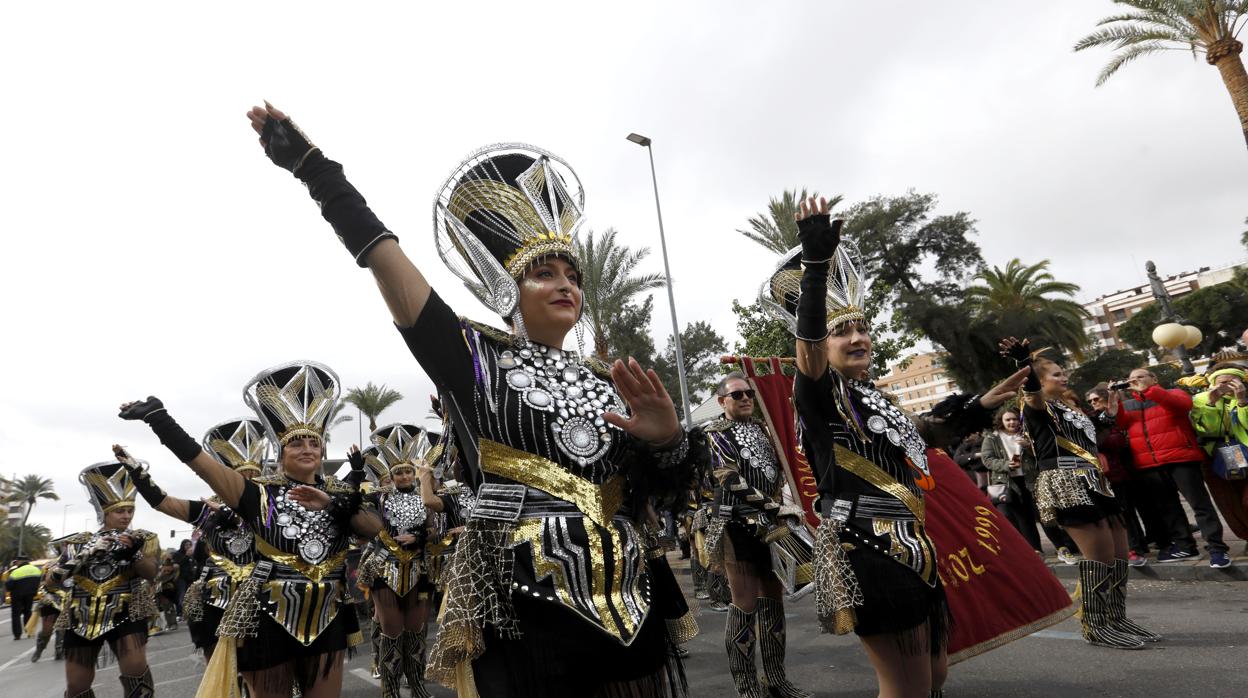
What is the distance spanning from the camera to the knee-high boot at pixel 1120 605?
5.14 m

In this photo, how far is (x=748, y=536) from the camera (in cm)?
532

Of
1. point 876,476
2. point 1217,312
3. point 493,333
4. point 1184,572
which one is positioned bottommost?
point 1184,572

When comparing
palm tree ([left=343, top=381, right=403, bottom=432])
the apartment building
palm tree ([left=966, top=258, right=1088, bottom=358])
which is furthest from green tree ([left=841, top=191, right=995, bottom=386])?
the apartment building

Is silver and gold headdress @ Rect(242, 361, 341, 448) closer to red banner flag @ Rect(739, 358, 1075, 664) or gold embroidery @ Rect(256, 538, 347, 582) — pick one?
gold embroidery @ Rect(256, 538, 347, 582)

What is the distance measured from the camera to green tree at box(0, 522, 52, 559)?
51091 mm

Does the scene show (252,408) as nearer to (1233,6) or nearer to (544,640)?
(544,640)

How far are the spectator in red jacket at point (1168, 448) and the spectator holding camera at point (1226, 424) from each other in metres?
0.13

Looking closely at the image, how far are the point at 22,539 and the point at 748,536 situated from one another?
7090cm

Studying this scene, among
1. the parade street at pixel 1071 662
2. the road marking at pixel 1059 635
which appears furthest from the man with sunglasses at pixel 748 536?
the road marking at pixel 1059 635

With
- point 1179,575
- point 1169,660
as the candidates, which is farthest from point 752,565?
point 1179,575

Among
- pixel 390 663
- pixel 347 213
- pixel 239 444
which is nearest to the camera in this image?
pixel 347 213

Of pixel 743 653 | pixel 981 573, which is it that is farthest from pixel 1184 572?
pixel 743 653

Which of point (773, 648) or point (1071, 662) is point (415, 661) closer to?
point (773, 648)

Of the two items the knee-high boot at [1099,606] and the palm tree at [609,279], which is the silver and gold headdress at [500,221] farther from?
the palm tree at [609,279]
